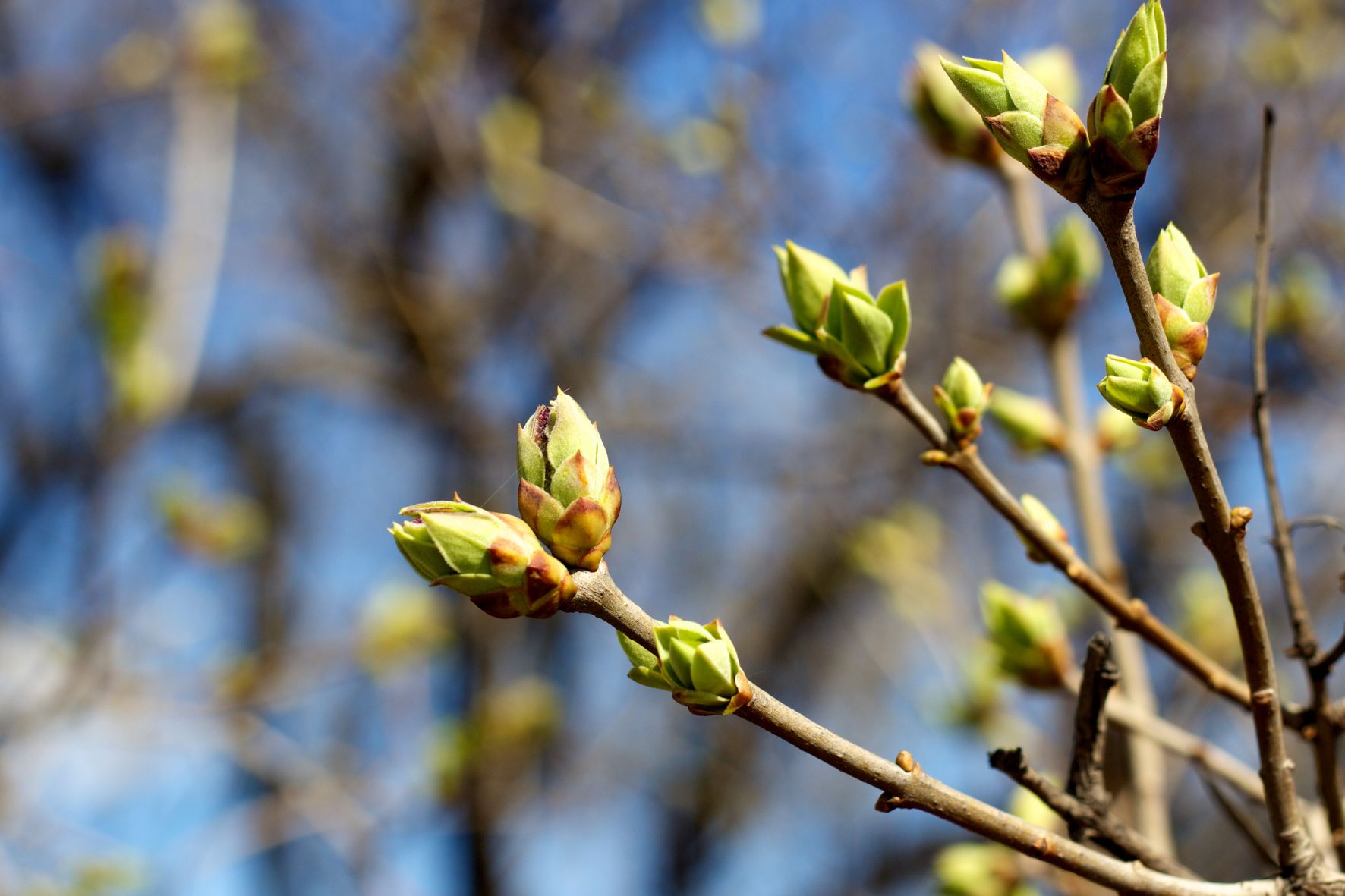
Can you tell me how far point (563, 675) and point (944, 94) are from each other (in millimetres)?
3697

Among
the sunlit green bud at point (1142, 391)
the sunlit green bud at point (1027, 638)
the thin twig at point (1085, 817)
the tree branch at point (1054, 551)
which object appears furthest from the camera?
the sunlit green bud at point (1027, 638)

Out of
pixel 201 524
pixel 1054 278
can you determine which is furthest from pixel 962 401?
pixel 201 524

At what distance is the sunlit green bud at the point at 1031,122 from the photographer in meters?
0.60

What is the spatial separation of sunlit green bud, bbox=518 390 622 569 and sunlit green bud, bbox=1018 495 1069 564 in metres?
0.41

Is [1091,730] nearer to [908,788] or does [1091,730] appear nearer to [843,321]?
Answer: [908,788]

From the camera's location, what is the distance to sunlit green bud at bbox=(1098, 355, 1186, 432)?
57cm

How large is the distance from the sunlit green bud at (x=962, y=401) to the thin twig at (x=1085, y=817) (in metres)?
0.27

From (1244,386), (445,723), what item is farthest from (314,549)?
(1244,386)

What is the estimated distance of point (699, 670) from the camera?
59cm

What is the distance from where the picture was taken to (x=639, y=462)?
4805 millimetres

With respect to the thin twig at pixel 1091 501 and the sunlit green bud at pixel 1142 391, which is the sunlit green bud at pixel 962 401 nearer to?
the sunlit green bud at pixel 1142 391

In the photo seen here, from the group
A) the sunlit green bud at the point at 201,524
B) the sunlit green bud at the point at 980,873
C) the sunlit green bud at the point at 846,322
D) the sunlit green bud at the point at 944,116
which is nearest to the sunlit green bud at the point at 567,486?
the sunlit green bud at the point at 846,322

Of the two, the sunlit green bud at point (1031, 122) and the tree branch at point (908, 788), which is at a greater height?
the sunlit green bud at point (1031, 122)

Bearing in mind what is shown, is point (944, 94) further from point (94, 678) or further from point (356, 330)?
point (356, 330)
